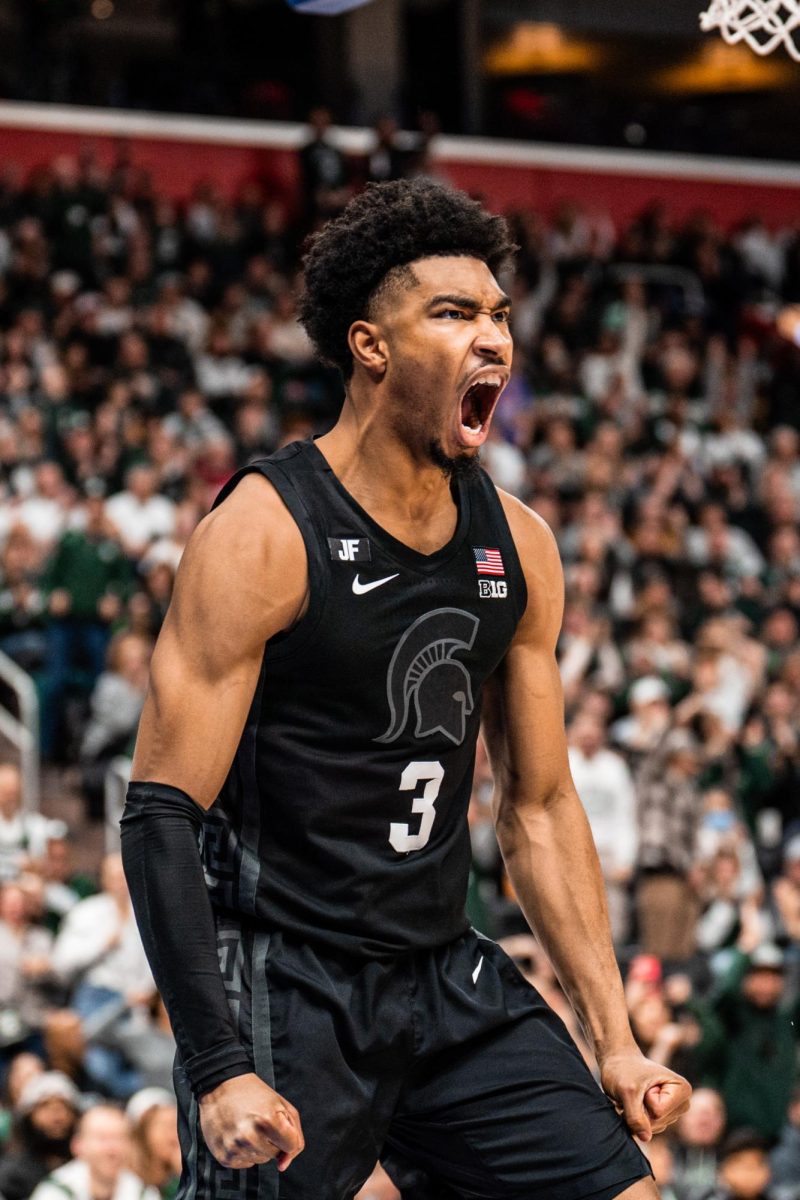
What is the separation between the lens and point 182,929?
321cm

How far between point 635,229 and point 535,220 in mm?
1854

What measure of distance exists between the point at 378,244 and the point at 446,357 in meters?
0.27

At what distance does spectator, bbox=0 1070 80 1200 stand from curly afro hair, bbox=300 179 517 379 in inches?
200

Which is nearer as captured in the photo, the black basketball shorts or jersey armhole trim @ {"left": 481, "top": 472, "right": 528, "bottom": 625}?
the black basketball shorts

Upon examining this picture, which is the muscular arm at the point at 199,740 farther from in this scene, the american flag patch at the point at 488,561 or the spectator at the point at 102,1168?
the spectator at the point at 102,1168

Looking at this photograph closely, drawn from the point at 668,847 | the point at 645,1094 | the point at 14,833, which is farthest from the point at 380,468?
the point at 668,847

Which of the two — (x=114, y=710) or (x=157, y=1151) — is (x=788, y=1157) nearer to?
(x=157, y=1151)

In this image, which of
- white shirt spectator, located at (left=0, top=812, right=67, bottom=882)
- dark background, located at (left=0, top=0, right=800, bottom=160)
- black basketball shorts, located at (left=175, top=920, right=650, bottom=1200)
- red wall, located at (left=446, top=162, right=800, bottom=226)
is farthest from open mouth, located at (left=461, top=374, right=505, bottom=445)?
red wall, located at (left=446, top=162, right=800, bottom=226)

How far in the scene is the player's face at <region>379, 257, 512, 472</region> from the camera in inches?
136

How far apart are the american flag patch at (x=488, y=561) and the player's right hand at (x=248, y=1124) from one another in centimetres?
103

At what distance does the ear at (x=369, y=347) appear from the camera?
3520mm

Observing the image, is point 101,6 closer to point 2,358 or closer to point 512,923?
point 2,358

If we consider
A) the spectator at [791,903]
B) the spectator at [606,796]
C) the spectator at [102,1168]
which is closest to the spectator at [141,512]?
the spectator at [606,796]

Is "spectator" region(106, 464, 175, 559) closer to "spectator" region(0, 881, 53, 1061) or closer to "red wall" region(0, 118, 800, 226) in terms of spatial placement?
"spectator" region(0, 881, 53, 1061)
